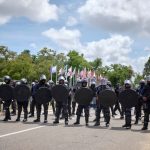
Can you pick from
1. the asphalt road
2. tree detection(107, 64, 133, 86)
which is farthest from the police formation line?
tree detection(107, 64, 133, 86)

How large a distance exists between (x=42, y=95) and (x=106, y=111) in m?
2.82

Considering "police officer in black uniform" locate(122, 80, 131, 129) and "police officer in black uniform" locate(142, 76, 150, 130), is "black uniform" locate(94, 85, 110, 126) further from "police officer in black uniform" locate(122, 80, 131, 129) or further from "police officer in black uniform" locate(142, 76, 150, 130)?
"police officer in black uniform" locate(142, 76, 150, 130)

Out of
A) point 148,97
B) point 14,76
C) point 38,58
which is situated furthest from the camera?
point 38,58

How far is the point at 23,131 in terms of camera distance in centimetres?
1448

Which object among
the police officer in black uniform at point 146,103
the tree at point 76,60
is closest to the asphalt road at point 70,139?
the police officer in black uniform at point 146,103

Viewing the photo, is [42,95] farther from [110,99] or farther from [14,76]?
[14,76]

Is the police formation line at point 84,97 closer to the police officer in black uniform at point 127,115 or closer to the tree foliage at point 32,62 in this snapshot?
the police officer in black uniform at point 127,115

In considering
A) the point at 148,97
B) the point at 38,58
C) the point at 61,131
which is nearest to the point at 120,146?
the point at 61,131

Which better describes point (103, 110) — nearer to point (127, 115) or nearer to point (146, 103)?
point (127, 115)

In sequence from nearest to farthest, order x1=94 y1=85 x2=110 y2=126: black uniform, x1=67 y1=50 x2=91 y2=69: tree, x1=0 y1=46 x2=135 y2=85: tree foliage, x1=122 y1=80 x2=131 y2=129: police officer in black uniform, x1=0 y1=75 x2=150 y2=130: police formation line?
x1=122 y1=80 x2=131 y2=129: police officer in black uniform < x1=0 y1=75 x2=150 y2=130: police formation line < x1=94 y1=85 x2=110 y2=126: black uniform < x1=0 y1=46 x2=135 y2=85: tree foliage < x1=67 y1=50 x2=91 y2=69: tree

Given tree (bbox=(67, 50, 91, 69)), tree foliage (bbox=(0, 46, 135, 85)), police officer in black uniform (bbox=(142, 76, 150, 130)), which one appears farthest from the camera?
tree (bbox=(67, 50, 91, 69))

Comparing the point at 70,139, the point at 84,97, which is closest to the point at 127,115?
the point at 84,97

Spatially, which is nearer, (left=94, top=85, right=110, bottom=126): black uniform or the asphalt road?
the asphalt road

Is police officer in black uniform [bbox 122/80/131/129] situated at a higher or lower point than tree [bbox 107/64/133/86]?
lower
